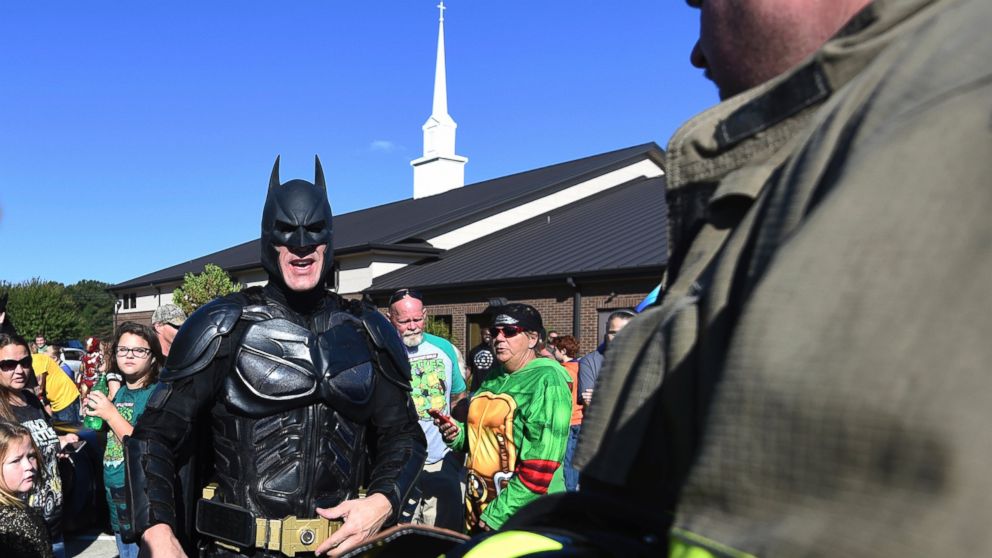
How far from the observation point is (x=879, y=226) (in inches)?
25.4

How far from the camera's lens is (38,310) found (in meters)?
39.8

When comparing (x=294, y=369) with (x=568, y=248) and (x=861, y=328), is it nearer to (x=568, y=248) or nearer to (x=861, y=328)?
(x=861, y=328)

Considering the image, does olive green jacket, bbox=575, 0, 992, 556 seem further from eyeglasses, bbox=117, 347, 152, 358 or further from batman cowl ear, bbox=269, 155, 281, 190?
eyeglasses, bbox=117, 347, 152, 358

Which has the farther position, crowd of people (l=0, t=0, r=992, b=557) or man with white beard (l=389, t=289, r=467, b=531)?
man with white beard (l=389, t=289, r=467, b=531)

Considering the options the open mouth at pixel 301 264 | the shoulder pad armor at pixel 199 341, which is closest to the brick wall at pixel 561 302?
the open mouth at pixel 301 264

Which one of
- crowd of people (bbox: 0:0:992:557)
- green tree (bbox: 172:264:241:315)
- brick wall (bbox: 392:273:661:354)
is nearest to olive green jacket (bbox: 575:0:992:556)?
crowd of people (bbox: 0:0:992:557)

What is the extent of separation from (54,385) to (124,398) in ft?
9.28

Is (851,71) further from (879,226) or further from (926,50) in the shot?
(879,226)

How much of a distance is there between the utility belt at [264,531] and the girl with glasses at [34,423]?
2.27 metres

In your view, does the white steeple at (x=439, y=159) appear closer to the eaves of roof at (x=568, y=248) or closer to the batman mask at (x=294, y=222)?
the eaves of roof at (x=568, y=248)

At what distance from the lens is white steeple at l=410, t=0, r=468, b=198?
120ft

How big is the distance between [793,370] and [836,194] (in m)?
0.15

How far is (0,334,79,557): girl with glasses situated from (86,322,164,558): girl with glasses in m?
0.37

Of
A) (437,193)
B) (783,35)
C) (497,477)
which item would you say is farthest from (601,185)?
(783,35)
